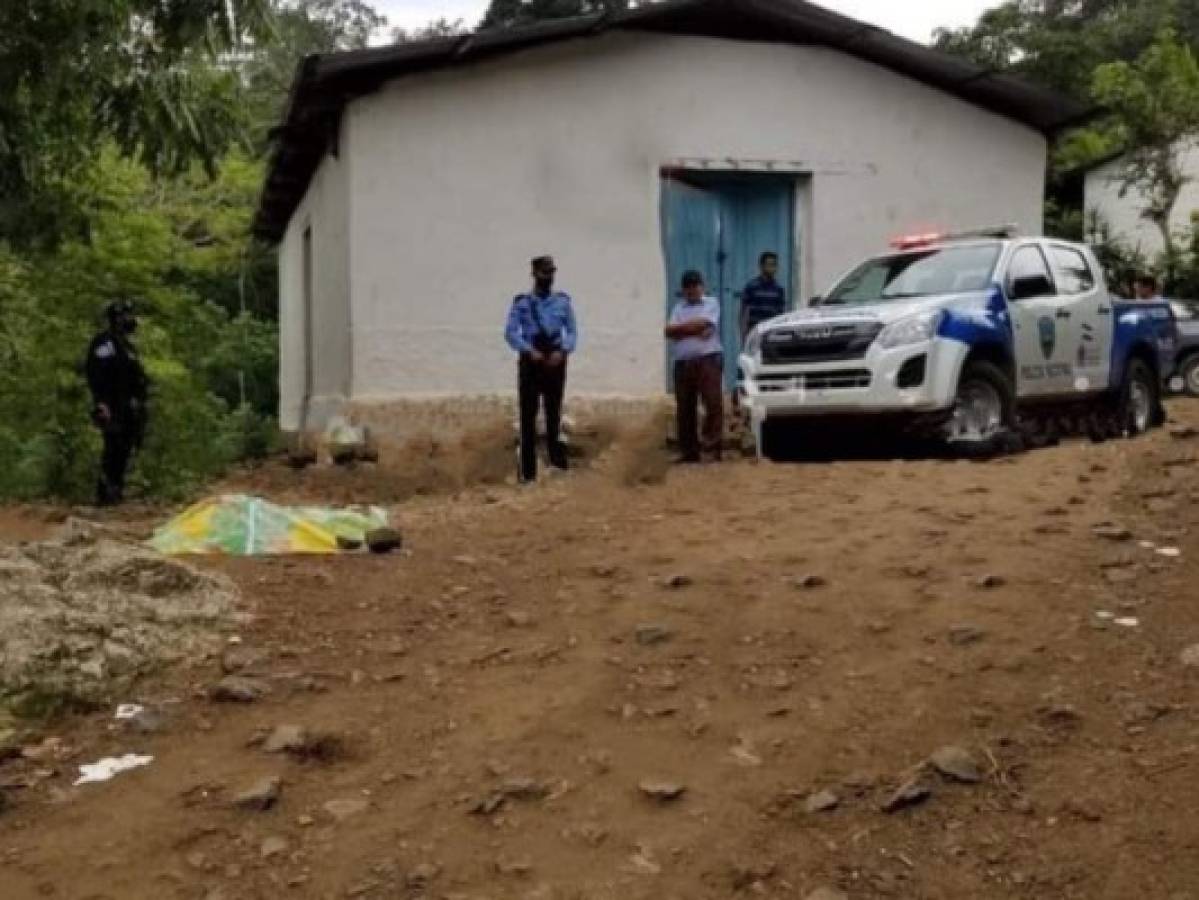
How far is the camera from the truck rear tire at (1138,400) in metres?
13.2

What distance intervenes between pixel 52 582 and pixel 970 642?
382 centimetres

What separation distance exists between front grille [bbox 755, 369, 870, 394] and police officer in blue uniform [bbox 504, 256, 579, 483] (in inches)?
57.6

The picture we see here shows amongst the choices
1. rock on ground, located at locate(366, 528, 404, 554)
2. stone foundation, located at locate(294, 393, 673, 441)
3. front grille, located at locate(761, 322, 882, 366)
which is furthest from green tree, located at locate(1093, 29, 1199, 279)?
rock on ground, located at locate(366, 528, 404, 554)

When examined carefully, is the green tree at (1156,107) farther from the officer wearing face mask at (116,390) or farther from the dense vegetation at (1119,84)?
the officer wearing face mask at (116,390)

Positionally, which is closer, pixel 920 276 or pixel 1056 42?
pixel 920 276

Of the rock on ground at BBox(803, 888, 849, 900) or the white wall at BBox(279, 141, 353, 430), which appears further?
the white wall at BBox(279, 141, 353, 430)

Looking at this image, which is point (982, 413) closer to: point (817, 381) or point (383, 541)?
point (817, 381)

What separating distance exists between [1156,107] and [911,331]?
15.6 metres

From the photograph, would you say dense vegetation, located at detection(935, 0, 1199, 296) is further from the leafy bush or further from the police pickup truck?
the leafy bush

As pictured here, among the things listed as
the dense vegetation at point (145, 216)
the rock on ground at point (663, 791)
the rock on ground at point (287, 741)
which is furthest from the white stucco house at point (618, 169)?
the rock on ground at point (663, 791)

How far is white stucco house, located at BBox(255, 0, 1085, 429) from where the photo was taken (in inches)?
551

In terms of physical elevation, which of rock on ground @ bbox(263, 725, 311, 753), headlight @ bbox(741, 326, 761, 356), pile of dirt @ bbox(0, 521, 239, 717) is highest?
headlight @ bbox(741, 326, 761, 356)

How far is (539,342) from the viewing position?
38.0ft

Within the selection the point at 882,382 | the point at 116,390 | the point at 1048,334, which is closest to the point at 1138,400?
the point at 1048,334
